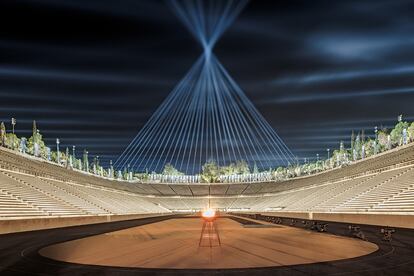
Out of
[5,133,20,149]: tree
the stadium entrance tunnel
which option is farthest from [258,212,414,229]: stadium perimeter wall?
[5,133,20,149]: tree

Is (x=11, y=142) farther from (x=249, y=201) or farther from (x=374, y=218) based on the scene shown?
(x=374, y=218)

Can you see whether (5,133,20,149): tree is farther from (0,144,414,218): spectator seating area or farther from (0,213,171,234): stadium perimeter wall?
(0,213,171,234): stadium perimeter wall

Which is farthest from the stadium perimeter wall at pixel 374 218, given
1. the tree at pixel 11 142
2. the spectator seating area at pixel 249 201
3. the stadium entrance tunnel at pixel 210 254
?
the tree at pixel 11 142

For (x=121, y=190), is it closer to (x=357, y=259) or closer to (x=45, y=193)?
(x=45, y=193)

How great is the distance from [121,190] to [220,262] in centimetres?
9302

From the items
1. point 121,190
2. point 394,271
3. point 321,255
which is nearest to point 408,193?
point 321,255

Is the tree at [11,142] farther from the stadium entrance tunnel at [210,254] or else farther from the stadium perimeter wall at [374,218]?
the stadium entrance tunnel at [210,254]

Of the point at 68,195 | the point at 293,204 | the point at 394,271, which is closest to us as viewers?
the point at 394,271

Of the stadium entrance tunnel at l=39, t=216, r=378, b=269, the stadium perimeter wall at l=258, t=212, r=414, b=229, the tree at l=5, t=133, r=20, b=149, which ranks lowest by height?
the stadium perimeter wall at l=258, t=212, r=414, b=229

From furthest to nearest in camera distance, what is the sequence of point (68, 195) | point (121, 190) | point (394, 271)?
point (121, 190) < point (68, 195) < point (394, 271)

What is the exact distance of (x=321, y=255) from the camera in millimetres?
16266

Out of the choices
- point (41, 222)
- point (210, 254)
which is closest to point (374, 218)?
point (210, 254)

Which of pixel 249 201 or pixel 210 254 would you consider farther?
pixel 249 201

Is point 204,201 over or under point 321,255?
under
